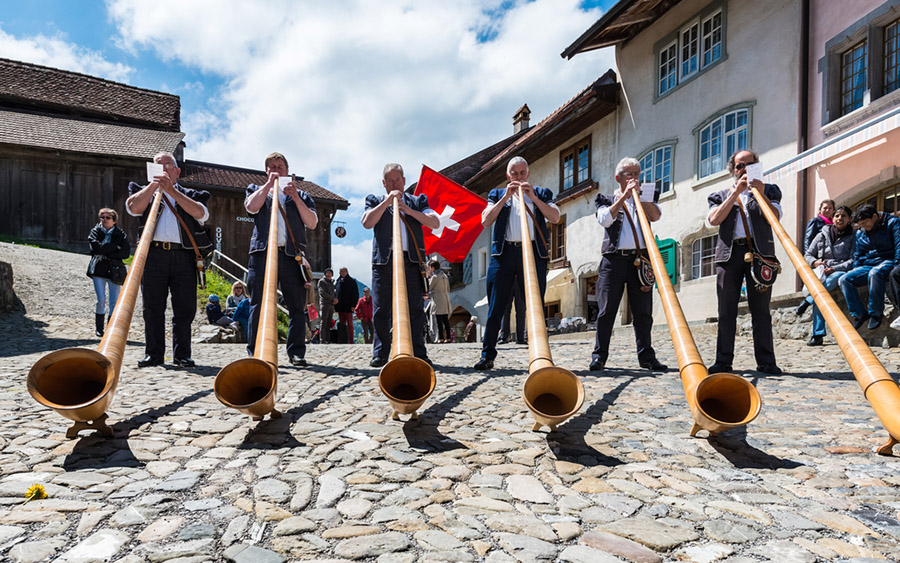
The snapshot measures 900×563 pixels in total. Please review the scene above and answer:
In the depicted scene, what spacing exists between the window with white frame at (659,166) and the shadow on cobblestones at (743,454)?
13066 mm

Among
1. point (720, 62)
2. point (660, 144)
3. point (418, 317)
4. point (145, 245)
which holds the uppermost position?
point (720, 62)

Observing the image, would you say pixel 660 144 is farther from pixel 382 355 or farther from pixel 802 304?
pixel 382 355

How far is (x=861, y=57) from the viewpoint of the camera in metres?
10.6

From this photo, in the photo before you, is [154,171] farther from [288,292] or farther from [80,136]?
[80,136]

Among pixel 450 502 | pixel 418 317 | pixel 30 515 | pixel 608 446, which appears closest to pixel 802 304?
pixel 418 317

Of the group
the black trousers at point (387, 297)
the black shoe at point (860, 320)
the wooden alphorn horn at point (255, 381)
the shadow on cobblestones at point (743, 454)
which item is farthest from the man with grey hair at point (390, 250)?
the black shoe at point (860, 320)

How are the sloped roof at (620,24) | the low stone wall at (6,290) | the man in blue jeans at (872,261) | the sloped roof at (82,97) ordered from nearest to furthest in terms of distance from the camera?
1. the man in blue jeans at (872,261)
2. the low stone wall at (6,290)
3. the sloped roof at (620,24)
4. the sloped roof at (82,97)

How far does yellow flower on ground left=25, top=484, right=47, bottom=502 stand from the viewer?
2107mm

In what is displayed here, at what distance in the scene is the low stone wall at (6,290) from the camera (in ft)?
34.6

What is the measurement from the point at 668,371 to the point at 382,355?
8.41ft

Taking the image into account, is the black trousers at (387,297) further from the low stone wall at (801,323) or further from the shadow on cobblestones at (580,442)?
the low stone wall at (801,323)

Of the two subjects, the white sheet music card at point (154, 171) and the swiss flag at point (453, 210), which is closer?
the white sheet music card at point (154, 171)

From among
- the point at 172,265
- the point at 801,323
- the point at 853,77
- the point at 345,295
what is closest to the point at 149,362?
the point at 172,265

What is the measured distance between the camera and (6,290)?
35.1 feet
